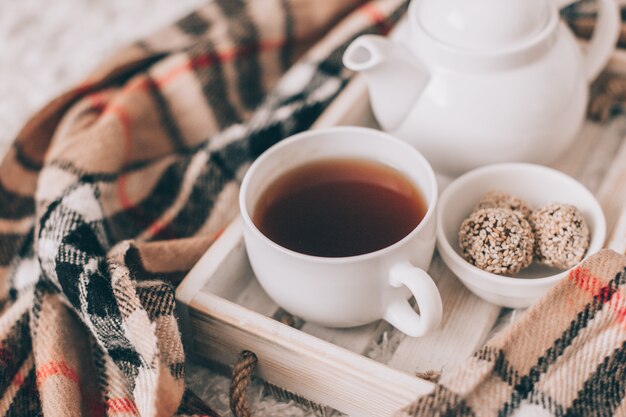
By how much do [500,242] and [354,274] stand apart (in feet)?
Result: 0.35

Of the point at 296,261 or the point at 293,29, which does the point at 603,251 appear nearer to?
the point at 296,261

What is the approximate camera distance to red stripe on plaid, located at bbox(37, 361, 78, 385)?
0.46 m

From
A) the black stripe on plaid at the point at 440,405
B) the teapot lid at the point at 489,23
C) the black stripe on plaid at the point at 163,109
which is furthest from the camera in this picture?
the black stripe on plaid at the point at 163,109

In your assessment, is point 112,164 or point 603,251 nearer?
point 603,251

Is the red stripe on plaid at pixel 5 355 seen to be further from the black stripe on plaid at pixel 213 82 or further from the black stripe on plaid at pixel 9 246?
the black stripe on plaid at pixel 213 82

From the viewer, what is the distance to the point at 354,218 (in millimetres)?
487

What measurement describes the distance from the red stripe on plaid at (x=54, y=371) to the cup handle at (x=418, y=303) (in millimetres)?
202

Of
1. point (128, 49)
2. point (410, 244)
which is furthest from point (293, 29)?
point (410, 244)

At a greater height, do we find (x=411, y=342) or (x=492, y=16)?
(x=492, y=16)

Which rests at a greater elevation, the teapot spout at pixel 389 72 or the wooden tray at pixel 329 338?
the teapot spout at pixel 389 72

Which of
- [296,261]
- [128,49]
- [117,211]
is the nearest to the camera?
[296,261]

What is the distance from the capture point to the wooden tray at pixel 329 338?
41 centimetres

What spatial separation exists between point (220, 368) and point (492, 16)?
0.29 meters

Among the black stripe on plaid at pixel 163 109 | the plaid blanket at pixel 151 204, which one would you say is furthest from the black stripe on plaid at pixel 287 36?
the black stripe on plaid at pixel 163 109
